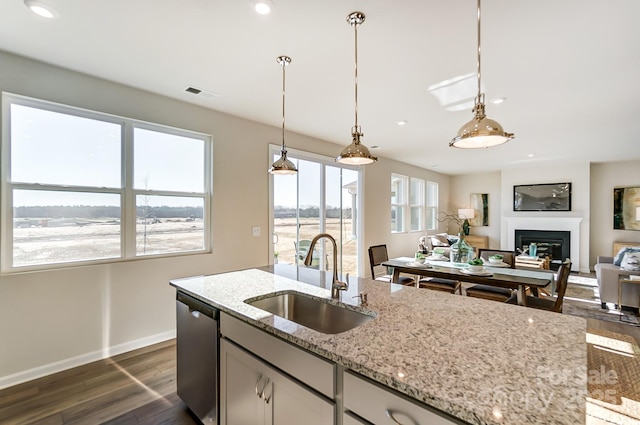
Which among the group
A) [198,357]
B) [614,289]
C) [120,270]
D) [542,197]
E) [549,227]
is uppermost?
[542,197]

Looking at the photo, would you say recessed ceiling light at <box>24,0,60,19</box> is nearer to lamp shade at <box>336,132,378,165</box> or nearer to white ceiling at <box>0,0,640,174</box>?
white ceiling at <box>0,0,640,174</box>

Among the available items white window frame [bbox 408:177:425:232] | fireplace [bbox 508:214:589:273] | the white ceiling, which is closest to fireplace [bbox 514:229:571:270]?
fireplace [bbox 508:214:589:273]

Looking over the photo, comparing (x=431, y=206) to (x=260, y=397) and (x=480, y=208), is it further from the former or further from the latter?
(x=260, y=397)

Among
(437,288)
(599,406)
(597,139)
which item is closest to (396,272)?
(437,288)

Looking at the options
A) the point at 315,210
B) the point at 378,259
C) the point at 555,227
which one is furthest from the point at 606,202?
the point at 315,210

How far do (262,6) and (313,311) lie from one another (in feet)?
6.19

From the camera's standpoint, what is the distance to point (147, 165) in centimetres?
312

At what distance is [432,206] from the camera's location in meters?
8.72

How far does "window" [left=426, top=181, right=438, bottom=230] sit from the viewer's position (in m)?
8.53

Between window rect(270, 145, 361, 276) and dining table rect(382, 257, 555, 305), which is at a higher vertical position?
window rect(270, 145, 361, 276)

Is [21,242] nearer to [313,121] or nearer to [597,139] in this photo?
[313,121]

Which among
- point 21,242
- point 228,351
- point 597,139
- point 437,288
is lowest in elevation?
point 437,288

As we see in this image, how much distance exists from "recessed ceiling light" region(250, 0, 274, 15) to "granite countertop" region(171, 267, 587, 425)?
176cm

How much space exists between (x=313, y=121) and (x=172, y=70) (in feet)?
6.17
